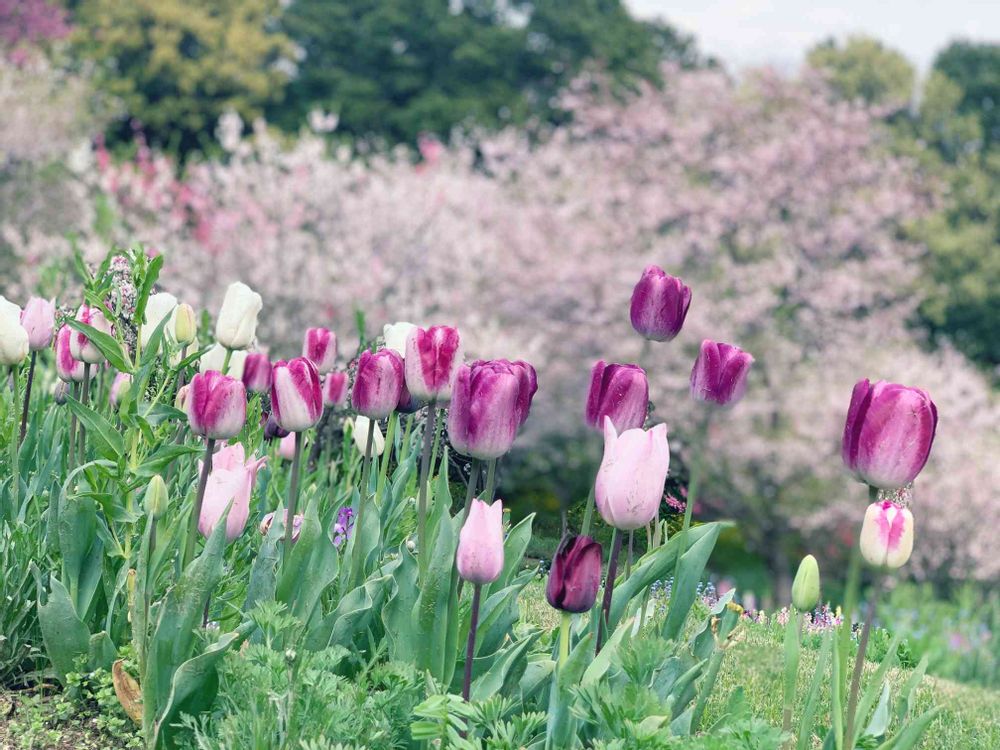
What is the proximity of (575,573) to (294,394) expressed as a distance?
69cm

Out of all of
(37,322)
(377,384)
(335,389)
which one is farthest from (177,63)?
(377,384)

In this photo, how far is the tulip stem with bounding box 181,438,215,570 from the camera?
7.57 ft

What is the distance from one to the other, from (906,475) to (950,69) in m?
27.5

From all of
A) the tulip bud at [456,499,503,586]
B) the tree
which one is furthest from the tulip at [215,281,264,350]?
the tree

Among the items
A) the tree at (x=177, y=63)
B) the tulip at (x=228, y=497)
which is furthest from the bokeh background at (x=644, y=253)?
the tulip at (x=228, y=497)

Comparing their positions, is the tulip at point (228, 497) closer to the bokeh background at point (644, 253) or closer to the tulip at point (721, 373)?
the tulip at point (721, 373)

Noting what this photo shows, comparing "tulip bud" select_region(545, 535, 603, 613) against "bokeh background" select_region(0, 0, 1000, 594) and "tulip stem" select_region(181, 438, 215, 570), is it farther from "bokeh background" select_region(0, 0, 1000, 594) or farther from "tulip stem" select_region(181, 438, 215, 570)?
"bokeh background" select_region(0, 0, 1000, 594)

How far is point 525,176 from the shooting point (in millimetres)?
18297

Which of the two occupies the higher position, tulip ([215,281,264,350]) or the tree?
the tree

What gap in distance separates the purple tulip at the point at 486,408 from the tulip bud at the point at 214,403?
476mm

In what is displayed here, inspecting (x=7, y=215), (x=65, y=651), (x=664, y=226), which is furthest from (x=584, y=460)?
(x=65, y=651)

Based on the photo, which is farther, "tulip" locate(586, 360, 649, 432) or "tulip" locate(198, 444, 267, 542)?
"tulip" locate(198, 444, 267, 542)

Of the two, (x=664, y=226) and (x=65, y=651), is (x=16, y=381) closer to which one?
(x=65, y=651)

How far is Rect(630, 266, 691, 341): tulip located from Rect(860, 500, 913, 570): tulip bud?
2.06 feet
